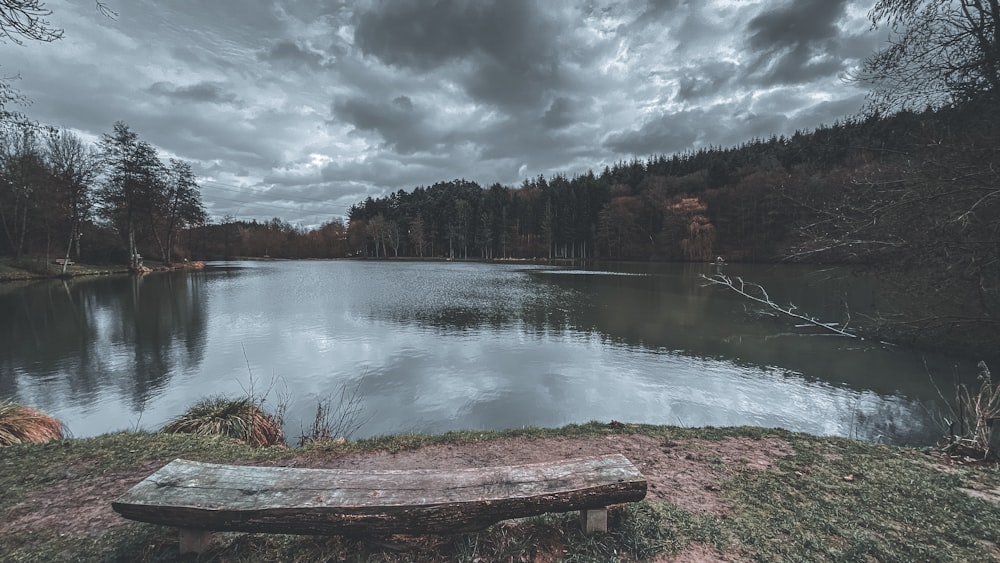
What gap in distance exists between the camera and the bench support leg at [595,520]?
2.43 meters

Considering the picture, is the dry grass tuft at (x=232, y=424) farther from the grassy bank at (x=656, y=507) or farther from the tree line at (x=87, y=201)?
the tree line at (x=87, y=201)

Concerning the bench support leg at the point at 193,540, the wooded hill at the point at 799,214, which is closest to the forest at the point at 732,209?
the wooded hill at the point at 799,214

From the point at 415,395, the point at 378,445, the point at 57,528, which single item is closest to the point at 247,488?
the point at 57,528

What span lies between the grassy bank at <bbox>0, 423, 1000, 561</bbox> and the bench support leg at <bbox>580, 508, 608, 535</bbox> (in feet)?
0.19

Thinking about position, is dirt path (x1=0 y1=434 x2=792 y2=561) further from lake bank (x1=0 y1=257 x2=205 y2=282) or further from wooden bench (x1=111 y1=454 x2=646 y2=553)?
lake bank (x1=0 y1=257 x2=205 y2=282)

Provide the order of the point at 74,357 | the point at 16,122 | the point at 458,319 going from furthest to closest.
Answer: the point at 458,319
the point at 74,357
the point at 16,122

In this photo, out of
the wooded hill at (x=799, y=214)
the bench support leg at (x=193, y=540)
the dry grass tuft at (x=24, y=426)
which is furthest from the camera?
the wooded hill at (x=799, y=214)

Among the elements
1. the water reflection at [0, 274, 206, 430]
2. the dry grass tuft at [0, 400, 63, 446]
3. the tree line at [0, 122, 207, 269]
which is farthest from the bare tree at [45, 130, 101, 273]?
the dry grass tuft at [0, 400, 63, 446]

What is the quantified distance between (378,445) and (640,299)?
17884mm

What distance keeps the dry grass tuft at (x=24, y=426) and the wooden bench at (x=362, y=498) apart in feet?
13.3

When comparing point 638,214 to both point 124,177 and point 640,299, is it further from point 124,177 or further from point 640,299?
point 124,177

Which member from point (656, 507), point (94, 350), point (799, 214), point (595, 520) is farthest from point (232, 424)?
point (799, 214)

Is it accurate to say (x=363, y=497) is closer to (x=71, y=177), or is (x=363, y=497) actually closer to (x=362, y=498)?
(x=362, y=498)

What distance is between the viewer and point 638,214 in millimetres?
68125
